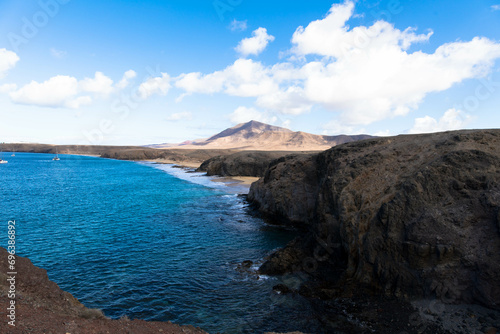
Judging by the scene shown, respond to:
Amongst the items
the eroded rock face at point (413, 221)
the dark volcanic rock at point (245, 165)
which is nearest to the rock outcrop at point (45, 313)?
the eroded rock face at point (413, 221)

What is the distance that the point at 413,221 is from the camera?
1499 centimetres

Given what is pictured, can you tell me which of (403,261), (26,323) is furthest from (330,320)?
(26,323)

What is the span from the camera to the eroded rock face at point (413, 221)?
42.6 feet

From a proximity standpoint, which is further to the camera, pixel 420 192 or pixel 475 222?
pixel 420 192

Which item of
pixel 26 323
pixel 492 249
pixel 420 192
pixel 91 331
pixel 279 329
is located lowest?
pixel 279 329

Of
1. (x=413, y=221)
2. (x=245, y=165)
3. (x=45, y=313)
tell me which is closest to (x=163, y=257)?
(x=45, y=313)

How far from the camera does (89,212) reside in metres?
37.3

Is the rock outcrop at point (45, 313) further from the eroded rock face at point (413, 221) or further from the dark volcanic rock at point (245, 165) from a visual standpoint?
the dark volcanic rock at point (245, 165)

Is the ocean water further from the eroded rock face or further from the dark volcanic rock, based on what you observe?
the dark volcanic rock

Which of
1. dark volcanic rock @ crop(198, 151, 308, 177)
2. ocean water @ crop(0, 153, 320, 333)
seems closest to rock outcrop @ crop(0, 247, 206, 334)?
ocean water @ crop(0, 153, 320, 333)

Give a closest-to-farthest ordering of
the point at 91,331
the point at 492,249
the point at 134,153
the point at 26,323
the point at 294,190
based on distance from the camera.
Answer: the point at 26,323
the point at 91,331
the point at 492,249
the point at 294,190
the point at 134,153

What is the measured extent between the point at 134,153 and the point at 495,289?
20779 cm

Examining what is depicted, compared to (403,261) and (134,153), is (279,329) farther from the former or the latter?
(134,153)

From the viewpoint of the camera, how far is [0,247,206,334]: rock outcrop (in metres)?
8.15
